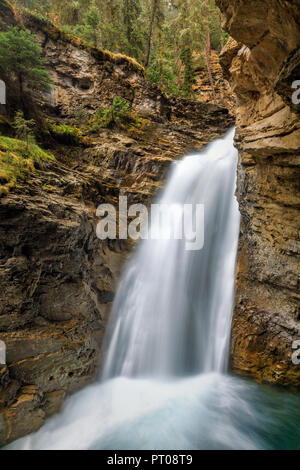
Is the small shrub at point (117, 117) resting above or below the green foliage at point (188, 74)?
below

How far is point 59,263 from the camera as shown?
5770mm

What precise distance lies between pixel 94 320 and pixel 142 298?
5.89 ft

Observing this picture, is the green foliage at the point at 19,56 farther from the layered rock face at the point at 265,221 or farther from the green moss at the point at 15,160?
the layered rock face at the point at 265,221

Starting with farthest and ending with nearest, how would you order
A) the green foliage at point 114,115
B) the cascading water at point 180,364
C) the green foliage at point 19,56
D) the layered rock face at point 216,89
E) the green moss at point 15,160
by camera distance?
the layered rock face at point 216,89
the green foliage at point 114,115
the green foliage at point 19,56
the green moss at point 15,160
the cascading water at point 180,364

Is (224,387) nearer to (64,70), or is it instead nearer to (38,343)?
(38,343)

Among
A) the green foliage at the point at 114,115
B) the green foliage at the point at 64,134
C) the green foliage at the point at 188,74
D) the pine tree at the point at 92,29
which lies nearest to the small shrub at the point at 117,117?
the green foliage at the point at 114,115

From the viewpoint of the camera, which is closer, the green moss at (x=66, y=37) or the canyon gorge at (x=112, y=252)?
the canyon gorge at (x=112, y=252)

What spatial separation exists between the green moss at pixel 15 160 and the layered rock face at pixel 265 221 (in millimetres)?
5408

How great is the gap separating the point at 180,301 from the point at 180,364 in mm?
1807

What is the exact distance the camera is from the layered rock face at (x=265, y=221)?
17.5 ft

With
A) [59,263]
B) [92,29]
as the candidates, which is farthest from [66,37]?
[59,263]

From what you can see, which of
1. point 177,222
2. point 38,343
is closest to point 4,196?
point 38,343

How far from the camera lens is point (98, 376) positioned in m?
6.36
